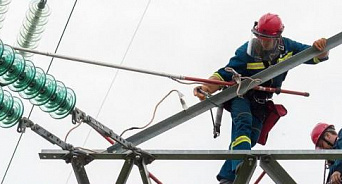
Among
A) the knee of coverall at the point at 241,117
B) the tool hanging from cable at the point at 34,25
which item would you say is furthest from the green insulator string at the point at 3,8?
the knee of coverall at the point at 241,117

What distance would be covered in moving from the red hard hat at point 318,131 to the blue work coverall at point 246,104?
864mm

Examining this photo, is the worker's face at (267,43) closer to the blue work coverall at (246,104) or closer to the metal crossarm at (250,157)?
the blue work coverall at (246,104)

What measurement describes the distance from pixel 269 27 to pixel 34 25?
2113 millimetres

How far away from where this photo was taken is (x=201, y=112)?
949 cm

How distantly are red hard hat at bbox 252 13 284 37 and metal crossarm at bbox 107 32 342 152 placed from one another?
1.04m

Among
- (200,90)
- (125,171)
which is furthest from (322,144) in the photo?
(125,171)

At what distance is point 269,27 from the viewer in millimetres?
10633

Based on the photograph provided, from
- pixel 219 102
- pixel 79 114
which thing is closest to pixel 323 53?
pixel 219 102

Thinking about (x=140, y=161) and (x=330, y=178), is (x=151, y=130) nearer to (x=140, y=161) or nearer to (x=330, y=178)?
(x=140, y=161)

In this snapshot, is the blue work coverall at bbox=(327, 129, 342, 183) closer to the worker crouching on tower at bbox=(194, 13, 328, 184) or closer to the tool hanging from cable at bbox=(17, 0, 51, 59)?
the worker crouching on tower at bbox=(194, 13, 328, 184)

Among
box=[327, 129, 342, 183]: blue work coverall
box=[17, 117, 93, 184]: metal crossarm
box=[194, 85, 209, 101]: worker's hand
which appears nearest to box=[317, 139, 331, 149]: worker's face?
box=[327, 129, 342, 183]: blue work coverall

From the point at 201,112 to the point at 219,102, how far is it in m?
0.22

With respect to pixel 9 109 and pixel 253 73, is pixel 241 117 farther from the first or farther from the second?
pixel 9 109

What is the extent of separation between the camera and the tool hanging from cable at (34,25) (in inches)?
407
